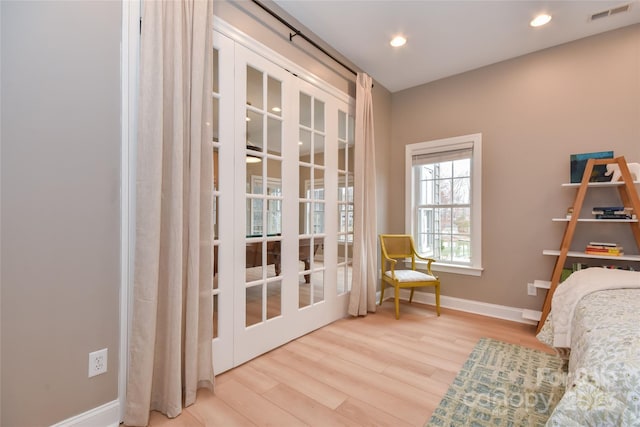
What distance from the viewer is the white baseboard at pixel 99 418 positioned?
134cm

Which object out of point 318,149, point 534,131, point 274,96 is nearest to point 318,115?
point 318,149

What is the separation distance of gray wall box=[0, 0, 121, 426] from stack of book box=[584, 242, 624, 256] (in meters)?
3.59

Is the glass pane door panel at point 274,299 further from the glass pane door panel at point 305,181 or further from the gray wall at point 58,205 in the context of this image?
the gray wall at point 58,205

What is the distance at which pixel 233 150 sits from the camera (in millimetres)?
2004

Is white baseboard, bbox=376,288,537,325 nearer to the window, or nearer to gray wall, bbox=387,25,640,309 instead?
gray wall, bbox=387,25,640,309

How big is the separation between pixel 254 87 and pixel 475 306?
3.20 meters

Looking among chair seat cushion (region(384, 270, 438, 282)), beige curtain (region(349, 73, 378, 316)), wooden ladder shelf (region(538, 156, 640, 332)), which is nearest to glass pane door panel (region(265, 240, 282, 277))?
beige curtain (region(349, 73, 378, 316))

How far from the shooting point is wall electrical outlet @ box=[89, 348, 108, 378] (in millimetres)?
1398

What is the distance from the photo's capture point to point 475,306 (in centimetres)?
327

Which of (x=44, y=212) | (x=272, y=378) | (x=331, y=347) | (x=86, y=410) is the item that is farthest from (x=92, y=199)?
(x=331, y=347)

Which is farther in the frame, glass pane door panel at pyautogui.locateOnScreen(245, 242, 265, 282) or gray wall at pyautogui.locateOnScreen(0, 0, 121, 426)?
glass pane door panel at pyautogui.locateOnScreen(245, 242, 265, 282)

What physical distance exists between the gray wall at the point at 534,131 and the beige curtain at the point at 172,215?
9.34 ft

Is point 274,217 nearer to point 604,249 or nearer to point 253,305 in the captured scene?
point 253,305

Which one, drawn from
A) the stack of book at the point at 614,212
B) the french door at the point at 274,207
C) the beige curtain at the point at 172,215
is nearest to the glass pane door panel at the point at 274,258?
the french door at the point at 274,207
